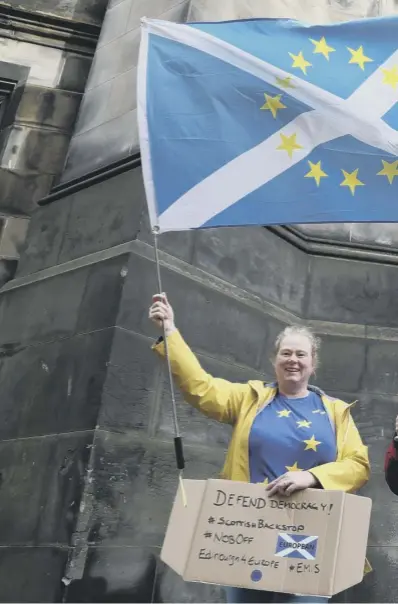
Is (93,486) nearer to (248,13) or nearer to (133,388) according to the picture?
(133,388)

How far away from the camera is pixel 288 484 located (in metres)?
2.85

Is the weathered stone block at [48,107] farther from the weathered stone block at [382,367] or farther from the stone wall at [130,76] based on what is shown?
the weathered stone block at [382,367]

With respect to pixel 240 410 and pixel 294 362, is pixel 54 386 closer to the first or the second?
pixel 240 410

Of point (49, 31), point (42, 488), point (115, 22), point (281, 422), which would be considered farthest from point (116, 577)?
point (49, 31)

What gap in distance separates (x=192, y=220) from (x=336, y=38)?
4.87 feet

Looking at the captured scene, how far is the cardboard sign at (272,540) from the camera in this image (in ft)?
9.04

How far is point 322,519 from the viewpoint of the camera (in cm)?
282

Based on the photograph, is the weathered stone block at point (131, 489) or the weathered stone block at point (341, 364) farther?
the weathered stone block at point (341, 364)

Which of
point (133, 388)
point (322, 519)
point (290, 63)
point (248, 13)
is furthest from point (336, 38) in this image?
point (322, 519)

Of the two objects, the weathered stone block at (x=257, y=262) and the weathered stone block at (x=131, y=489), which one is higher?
the weathered stone block at (x=257, y=262)

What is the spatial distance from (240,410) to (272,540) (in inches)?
28.5

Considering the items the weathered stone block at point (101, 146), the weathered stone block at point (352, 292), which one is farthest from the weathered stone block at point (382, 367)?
the weathered stone block at point (101, 146)

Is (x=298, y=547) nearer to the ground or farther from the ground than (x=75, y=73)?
nearer to the ground

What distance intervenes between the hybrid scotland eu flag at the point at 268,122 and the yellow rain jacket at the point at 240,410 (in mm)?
781
